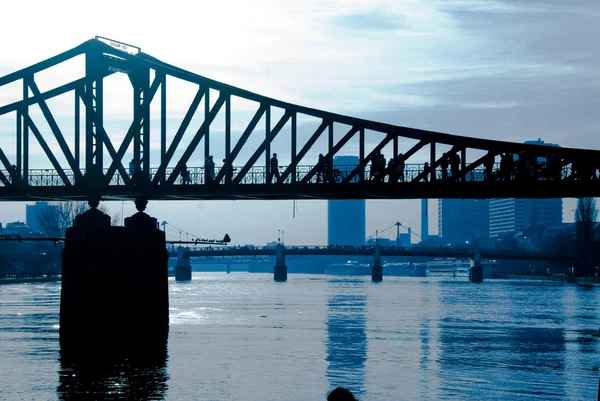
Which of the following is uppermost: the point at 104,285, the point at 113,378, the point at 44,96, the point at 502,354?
the point at 44,96

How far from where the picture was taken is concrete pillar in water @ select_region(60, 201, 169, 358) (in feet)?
245

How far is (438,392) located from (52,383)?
64.9 feet

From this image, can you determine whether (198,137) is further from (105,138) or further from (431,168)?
(431,168)

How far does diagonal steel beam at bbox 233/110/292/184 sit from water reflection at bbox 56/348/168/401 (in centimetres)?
1457

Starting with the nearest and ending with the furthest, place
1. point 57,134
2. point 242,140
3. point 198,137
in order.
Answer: point 242,140, point 57,134, point 198,137

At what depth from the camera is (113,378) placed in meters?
57.0

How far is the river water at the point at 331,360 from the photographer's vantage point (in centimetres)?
5128

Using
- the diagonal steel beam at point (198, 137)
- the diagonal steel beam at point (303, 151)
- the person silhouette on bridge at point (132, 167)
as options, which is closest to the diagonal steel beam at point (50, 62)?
the person silhouette on bridge at point (132, 167)

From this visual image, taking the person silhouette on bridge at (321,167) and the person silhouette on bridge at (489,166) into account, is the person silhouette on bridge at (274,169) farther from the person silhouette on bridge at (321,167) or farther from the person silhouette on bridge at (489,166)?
the person silhouette on bridge at (489,166)

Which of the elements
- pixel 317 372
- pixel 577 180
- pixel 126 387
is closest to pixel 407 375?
pixel 317 372

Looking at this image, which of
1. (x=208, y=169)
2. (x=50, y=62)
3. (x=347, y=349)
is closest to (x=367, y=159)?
(x=208, y=169)

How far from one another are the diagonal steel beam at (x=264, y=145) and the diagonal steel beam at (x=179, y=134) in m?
4.97

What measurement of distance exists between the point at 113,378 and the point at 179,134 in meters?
22.7

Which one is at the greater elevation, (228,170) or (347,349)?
(228,170)
